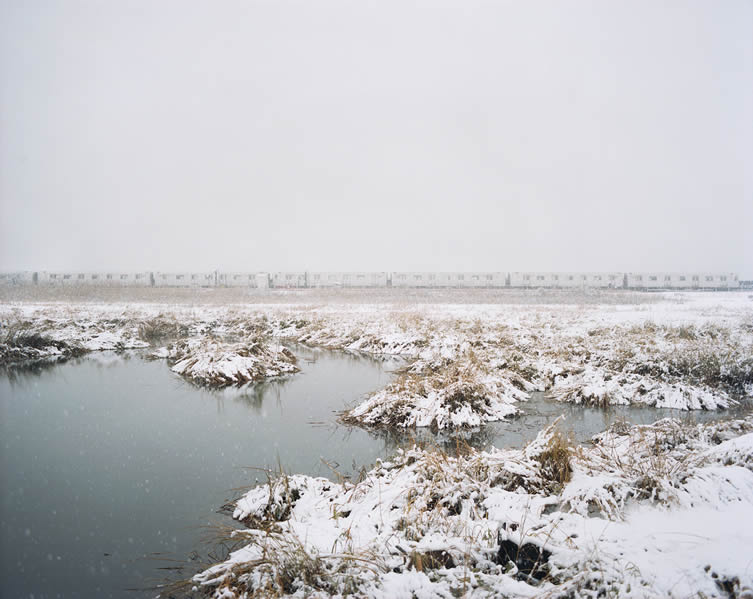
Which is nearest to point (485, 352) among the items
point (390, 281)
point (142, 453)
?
point (142, 453)

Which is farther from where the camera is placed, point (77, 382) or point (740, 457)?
point (77, 382)

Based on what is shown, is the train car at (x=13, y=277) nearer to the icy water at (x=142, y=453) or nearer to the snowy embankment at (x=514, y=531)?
the icy water at (x=142, y=453)

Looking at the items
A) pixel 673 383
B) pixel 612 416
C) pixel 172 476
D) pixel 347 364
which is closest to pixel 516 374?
pixel 612 416

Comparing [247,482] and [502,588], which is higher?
[502,588]

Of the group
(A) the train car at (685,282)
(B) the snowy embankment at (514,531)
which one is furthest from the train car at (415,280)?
(B) the snowy embankment at (514,531)

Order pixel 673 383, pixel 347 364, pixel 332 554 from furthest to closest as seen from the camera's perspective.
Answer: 1. pixel 347 364
2. pixel 673 383
3. pixel 332 554

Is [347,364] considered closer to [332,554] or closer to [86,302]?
[332,554]

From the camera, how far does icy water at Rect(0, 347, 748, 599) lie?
13.5 ft

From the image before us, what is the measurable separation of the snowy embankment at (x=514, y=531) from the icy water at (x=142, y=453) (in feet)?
3.27

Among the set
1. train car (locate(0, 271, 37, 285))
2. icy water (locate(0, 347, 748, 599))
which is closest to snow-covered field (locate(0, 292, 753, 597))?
icy water (locate(0, 347, 748, 599))

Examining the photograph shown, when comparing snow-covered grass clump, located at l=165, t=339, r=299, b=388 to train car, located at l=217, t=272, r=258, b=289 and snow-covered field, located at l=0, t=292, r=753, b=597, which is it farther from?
train car, located at l=217, t=272, r=258, b=289

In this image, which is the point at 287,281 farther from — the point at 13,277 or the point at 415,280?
the point at 13,277

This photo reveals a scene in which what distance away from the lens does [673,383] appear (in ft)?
32.8

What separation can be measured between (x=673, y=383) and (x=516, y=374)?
12.6 ft
